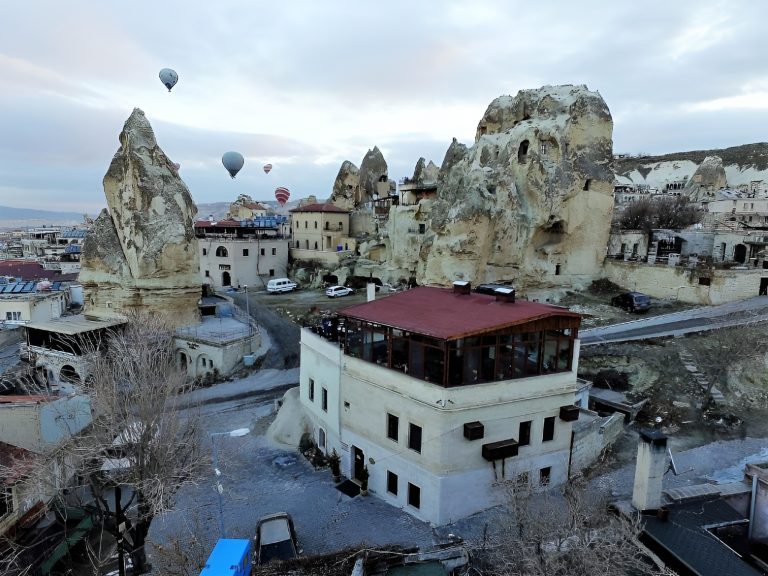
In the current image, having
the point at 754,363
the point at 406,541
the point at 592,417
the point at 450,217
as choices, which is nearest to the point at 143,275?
the point at 450,217

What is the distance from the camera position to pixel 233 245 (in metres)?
52.5

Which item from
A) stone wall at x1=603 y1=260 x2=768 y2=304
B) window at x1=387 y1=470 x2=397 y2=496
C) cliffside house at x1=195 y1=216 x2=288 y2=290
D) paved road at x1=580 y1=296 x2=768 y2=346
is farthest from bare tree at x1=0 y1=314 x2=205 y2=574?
cliffside house at x1=195 y1=216 x2=288 y2=290

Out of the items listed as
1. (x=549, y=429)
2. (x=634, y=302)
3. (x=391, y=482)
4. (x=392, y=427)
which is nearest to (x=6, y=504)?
(x=391, y=482)

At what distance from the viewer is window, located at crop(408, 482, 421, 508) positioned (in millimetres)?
14586

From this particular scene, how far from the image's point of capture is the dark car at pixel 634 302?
106 ft

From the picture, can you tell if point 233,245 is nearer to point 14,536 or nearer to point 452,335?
point 14,536

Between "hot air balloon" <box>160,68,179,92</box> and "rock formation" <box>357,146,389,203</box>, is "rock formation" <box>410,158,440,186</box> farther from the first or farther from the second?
"hot air balloon" <box>160,68,179,92</box>

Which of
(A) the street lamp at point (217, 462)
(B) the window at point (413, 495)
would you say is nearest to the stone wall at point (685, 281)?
(B) the window at point (413, 495)

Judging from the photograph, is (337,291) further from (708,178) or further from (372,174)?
(708,178)

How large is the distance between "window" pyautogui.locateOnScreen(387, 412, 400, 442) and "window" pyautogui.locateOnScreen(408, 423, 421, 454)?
0.59m

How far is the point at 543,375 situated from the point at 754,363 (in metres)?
14.7

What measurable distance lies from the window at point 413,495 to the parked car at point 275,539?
3699 mm

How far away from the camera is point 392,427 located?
15.2 meters

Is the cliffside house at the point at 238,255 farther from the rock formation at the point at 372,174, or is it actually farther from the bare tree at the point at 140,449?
the bare tree at the point at 140,449
